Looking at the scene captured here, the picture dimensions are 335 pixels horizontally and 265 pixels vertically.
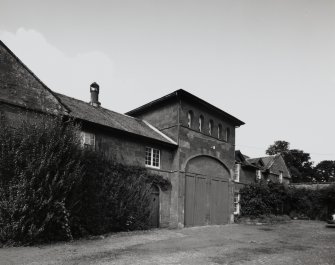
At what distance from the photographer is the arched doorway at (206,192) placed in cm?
2072

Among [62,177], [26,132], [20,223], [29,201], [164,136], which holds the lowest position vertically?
[20,223]

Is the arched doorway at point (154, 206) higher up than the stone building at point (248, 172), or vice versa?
the stone building at point (248, 172)

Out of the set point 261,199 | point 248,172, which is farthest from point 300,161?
point 261,199

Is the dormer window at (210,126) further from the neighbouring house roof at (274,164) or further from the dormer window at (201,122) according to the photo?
the neighbouring house roof at (274,164)

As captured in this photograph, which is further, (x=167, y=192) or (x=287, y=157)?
(x=287, y=157)

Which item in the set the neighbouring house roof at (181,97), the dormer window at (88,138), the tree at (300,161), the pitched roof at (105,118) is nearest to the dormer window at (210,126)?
the neighbouring house roof at (181,97)

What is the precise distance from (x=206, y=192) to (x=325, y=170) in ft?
218

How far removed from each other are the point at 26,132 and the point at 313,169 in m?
76.2

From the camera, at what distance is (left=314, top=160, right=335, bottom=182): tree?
75.4 m

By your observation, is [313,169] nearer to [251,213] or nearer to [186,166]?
[251,213]

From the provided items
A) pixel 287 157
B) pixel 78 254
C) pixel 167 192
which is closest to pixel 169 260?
pixel 78 254

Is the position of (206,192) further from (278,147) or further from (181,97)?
(278,147)

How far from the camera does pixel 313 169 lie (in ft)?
245

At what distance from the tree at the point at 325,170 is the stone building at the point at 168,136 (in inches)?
2366
